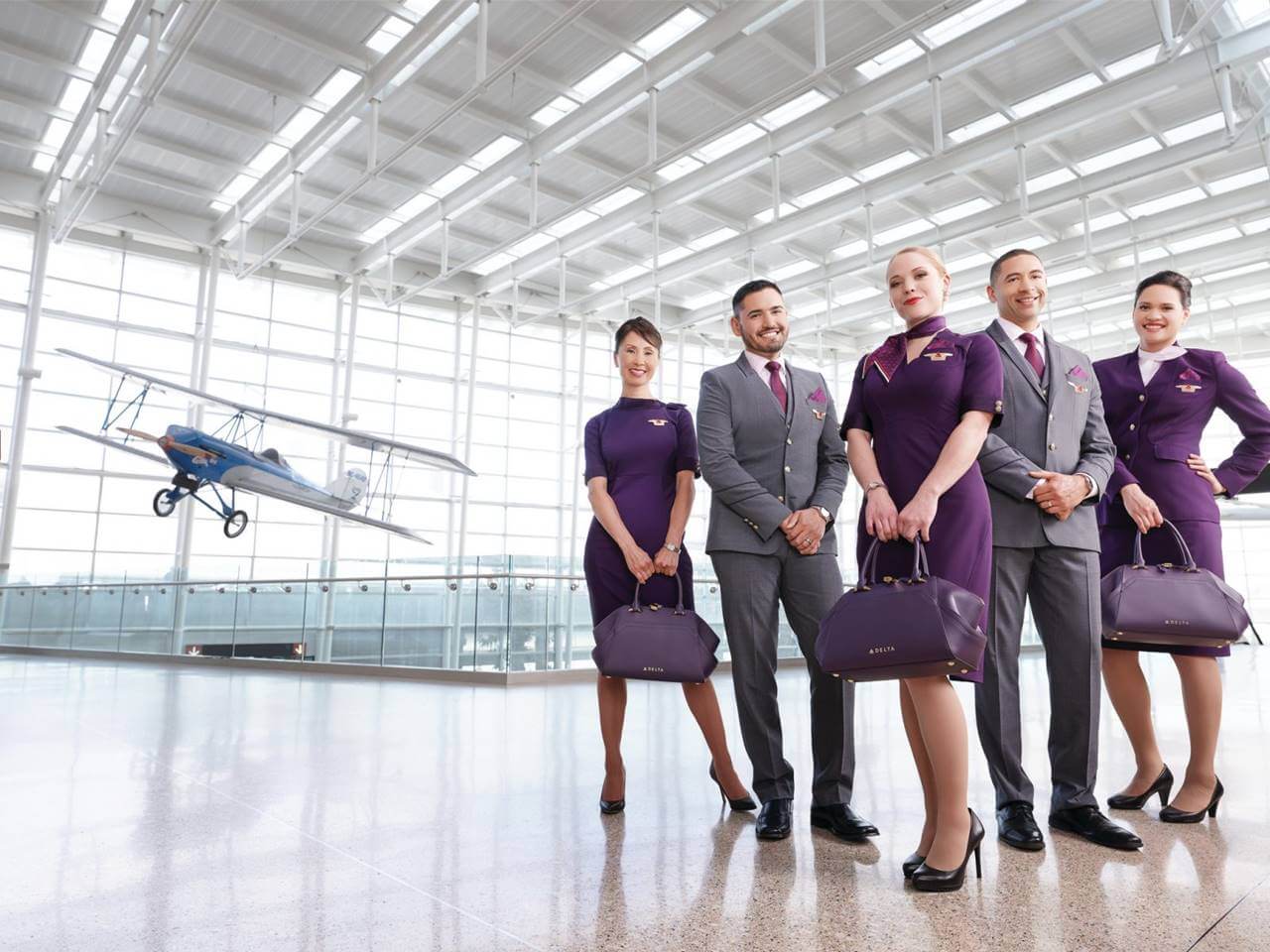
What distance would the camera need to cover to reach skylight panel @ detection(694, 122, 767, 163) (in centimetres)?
Answer: 1407

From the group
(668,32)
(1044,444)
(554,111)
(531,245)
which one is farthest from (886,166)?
(1044,444)

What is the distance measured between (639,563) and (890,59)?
457 inches

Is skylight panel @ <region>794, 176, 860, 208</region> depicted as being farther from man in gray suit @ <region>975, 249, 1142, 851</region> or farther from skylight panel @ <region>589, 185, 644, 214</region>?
man in gray suit @ <region>975, 249, 1142, 851</region>

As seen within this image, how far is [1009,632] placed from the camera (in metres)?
2.45

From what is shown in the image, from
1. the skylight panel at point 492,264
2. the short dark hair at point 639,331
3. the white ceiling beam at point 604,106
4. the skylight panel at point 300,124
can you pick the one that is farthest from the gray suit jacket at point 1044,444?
the skylight panel at point 492,264

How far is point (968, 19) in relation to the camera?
1097 cm

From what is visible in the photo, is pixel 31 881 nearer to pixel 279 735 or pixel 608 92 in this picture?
pixel 279 735

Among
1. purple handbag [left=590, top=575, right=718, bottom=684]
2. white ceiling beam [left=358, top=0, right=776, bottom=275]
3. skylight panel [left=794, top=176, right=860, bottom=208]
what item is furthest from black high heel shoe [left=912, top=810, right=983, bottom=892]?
skylight panel [left=794, top=176, right=860, bottom=208]

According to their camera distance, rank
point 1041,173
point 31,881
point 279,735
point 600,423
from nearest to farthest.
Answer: point 31,881
point 600,423
point 279,735
point 1041,173

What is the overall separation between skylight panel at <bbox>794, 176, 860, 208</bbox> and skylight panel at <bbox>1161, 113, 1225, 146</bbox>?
16.1 ft

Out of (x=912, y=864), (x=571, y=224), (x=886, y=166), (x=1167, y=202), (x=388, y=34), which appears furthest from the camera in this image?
(x=571, y=224)

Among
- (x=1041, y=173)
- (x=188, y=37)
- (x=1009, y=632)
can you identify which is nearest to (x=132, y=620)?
(x=188, y=37)

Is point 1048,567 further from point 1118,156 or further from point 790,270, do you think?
point 790,270

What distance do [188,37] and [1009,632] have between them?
10992mm
